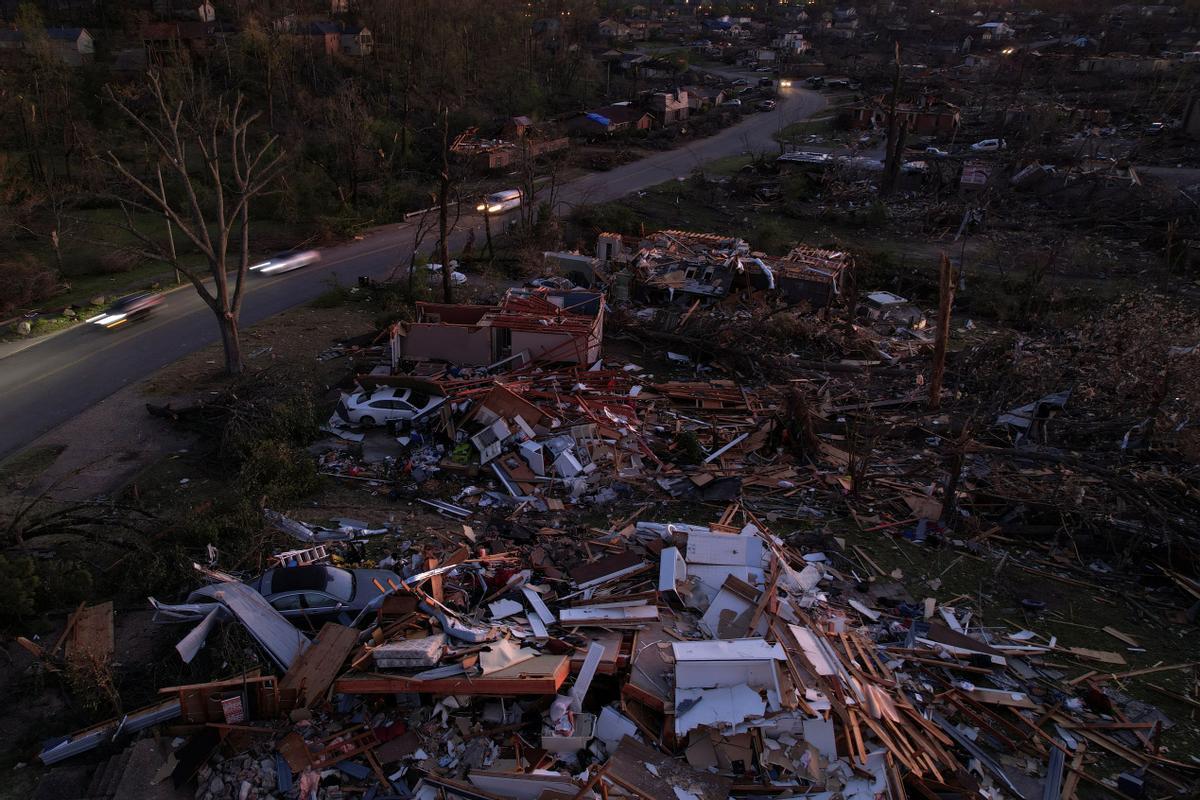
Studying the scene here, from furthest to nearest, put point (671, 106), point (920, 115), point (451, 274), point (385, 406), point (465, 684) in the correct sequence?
point (671, 106), point (920, 115), point (451, 274), point (385, 406), point (465, 684)

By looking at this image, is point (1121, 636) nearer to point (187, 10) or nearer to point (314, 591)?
point (314, 591)

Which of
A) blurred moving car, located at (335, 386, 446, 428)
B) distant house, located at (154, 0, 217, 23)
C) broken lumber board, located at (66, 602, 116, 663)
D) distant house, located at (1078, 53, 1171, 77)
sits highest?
distant house, located at (154, 0, 217, 23)

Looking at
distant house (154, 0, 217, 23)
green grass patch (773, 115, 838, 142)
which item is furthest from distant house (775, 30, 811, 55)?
distant house (154, 0, 217, 23)

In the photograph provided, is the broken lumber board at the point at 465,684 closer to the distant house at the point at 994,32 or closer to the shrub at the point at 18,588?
the shrub at the point at 18,588

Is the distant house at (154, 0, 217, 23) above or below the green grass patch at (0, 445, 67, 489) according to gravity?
above

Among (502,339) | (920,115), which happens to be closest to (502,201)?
(502,339)

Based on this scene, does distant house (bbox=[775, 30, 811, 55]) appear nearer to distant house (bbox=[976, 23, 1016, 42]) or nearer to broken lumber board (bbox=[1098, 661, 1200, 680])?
distant house (bbox=[976, 23, 1016, 42])

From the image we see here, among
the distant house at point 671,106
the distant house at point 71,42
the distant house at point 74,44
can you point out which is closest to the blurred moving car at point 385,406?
the distant house at point 671,106
